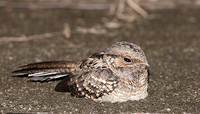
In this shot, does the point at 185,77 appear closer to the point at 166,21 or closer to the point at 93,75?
the point at 93,75

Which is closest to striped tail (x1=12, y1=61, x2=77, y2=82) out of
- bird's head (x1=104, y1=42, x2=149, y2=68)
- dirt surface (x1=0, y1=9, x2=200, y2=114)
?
dirt surface (x1=0, y1=9, x2=200, y2=114)

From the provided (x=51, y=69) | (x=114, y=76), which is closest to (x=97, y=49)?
(x=51, y=69)

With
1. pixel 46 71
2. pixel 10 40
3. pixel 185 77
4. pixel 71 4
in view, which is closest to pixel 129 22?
pixel 71 4

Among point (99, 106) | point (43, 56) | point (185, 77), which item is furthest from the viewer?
point (43, 56)

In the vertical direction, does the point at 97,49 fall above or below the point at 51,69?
below

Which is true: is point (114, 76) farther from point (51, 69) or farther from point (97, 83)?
point (51, 69)

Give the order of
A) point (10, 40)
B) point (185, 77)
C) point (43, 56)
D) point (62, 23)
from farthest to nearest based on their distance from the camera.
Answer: point (62, 23), point (10, 40), point (43, 56), point (185, 77)
